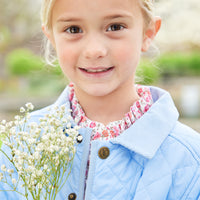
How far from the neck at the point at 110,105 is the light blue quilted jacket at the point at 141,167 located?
147mm

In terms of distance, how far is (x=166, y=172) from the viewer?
1683mm

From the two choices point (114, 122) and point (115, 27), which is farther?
point (114, 122)

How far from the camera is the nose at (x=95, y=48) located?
1.62 metres

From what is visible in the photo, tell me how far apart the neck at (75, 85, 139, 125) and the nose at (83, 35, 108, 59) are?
0.30 m

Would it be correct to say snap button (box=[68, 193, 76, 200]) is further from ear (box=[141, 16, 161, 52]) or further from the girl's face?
ear (box=[141, 16, 161, 52])

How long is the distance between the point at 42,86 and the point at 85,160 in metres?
11.1

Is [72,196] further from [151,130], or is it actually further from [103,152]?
[151,130]

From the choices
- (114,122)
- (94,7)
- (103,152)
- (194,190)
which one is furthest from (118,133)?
(94,7)

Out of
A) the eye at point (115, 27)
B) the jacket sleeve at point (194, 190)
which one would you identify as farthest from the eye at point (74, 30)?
the jacket sleeve at point (194, 190)

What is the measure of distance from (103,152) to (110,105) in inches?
11.0

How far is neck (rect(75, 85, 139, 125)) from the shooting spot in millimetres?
1896

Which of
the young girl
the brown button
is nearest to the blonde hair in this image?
the young girl

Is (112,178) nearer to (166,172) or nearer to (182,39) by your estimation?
(166,172)

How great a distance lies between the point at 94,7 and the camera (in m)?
1.61
